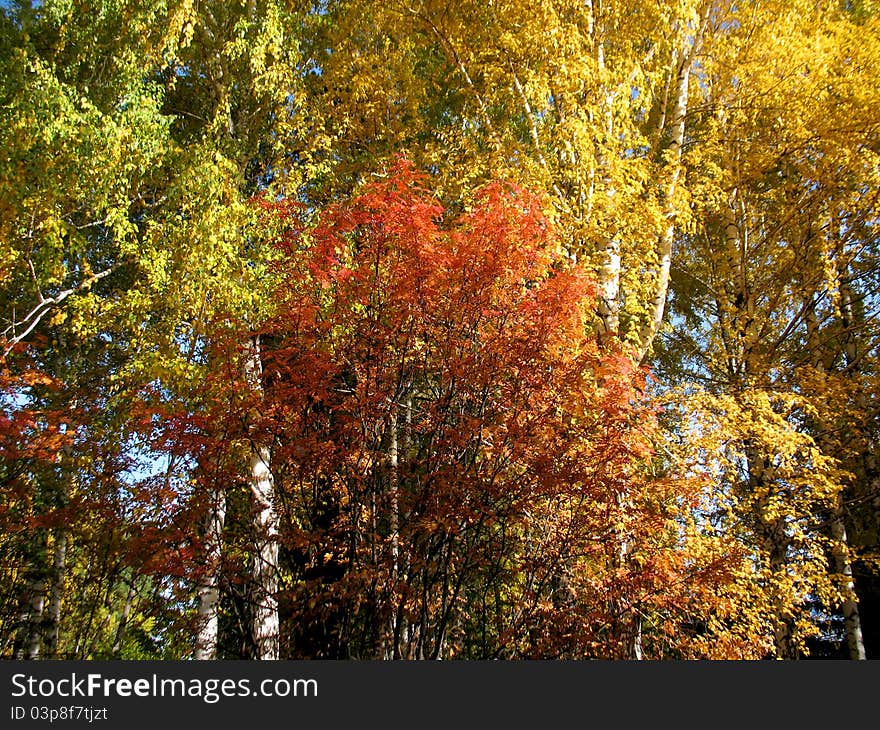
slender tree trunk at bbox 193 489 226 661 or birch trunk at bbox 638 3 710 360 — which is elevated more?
birch trunk at bbox 638 3 710 360

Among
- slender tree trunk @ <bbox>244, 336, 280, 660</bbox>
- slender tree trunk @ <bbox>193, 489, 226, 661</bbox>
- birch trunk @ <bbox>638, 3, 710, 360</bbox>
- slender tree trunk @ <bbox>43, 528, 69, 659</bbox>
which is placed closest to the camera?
slender tree trunk @ <bbox>193, 489, 226, 661</bbox>

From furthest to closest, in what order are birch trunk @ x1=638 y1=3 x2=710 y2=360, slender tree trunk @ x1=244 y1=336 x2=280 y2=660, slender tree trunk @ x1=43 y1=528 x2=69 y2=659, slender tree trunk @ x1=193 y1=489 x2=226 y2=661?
slender tree trunk @ x1=43 y1=528 x2=69 y2=659, birch trunk @ x1=638 y1=3 x2=710 y2=360, slender tree trunk @ x1=244 y1=336 x2=280 y2=660, slender tree trunk @ x1=193 y1=489 x2=226 y2=661

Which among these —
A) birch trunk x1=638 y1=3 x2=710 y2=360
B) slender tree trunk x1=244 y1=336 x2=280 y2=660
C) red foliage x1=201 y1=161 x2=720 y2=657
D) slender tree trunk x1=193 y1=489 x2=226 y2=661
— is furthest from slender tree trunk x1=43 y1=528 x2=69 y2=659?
birch trunk x1=638 y1=3 x2=710 y2=360

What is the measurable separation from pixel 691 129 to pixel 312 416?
8.58 meters

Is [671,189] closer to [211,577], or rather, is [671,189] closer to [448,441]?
[448,441]

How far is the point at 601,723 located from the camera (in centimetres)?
325

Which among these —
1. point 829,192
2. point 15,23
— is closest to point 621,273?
point 829,192

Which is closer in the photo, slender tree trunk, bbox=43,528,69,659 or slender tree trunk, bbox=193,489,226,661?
slender tree trunk, bbox=193,489,226,661

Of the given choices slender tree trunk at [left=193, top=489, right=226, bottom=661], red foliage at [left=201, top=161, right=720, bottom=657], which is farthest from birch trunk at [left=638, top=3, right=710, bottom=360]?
slender tree trunk at [left=193, top=489, right=226, bottom=661]

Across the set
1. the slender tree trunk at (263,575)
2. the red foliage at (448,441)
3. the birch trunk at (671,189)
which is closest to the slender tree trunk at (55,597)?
the slender tree trunk at (263,575)

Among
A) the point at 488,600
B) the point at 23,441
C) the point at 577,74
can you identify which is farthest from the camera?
the point at 23,441

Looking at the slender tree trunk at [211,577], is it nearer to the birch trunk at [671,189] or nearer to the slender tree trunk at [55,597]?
the slender tree trunk at [55,597]

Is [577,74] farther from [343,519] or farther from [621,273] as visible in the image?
[343,519]

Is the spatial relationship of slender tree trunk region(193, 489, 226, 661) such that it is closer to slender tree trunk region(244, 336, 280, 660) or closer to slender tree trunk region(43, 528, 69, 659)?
slender tree trunk region(244, 336, 280, 660)
